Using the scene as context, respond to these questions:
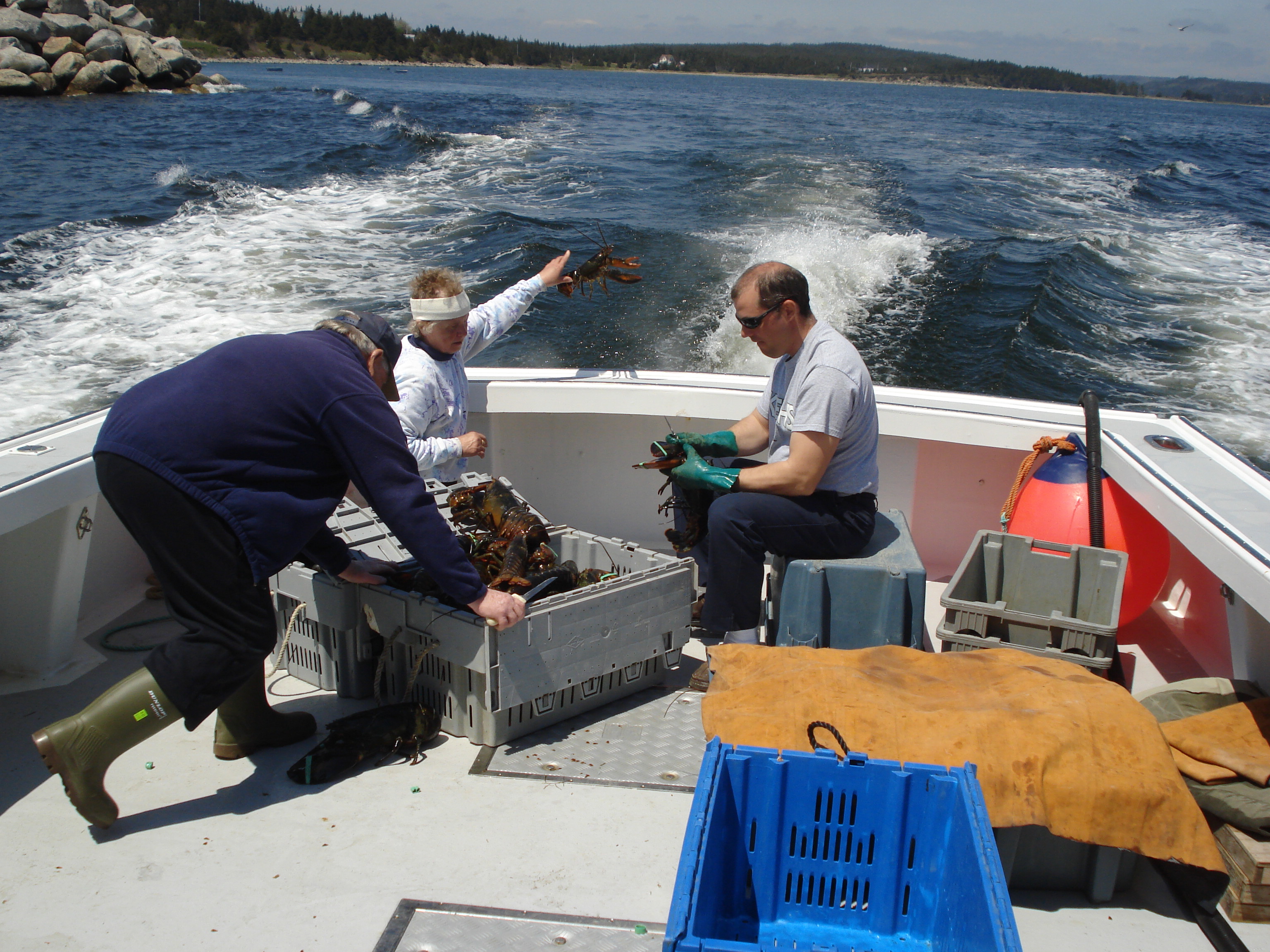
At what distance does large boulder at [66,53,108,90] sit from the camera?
29.9 m

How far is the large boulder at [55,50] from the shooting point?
99.1 feet

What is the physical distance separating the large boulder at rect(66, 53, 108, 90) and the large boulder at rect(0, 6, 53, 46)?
6.02 ft

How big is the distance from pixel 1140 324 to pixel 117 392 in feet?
32.1

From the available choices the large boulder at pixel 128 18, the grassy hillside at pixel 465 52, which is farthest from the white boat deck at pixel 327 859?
the grassy hillside at pixel 465 52

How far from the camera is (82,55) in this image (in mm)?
30938

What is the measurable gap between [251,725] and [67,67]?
35319 millimetres

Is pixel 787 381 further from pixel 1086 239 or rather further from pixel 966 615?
pixel 1086 239

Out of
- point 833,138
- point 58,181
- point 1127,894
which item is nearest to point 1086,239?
point 833,138

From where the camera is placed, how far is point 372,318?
2.13m

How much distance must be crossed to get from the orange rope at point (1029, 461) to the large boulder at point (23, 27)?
120 ft

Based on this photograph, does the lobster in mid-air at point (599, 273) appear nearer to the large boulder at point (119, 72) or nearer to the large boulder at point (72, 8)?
the large boulder at point (119, 72)

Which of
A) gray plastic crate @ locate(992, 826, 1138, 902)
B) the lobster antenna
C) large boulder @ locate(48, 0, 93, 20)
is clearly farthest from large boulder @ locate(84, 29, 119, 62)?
gray plastic crate @ locate(992, 826, 1138, 902)

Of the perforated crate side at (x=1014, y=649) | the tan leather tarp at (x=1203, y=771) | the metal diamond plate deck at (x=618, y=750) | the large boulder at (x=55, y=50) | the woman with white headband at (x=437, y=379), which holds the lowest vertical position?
the metal diamond plate deck at (x=618, y=750)

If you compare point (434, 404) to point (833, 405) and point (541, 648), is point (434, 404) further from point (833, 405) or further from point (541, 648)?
→ point (833, 405)
